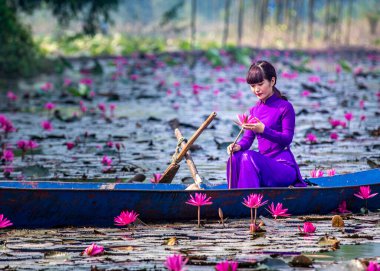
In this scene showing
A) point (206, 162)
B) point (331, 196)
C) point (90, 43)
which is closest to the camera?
point (331, 196)

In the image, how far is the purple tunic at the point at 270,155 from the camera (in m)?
7.43

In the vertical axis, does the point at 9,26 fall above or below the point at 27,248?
above

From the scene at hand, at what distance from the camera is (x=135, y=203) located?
695 cm

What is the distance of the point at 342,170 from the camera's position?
9.97 metres

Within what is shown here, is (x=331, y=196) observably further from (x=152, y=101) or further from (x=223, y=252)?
(x=152, y=101)

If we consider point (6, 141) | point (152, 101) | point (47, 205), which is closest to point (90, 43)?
point (152, 101)

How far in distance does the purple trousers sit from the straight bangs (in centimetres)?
51

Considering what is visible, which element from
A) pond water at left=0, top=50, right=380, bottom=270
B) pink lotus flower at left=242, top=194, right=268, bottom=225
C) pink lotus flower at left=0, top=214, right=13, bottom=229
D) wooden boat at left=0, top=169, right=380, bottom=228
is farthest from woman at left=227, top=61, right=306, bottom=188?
pink lotus flower at left=0, top=214, right=13, bottom=229

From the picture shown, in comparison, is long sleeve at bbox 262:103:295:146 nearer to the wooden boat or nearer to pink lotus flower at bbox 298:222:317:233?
the wooden boat

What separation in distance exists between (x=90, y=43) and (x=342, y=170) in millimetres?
37906

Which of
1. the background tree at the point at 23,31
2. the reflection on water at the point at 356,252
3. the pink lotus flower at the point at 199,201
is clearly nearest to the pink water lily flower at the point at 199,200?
the pink lotus flower at the point at 199,201

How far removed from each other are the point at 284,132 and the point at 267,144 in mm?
213

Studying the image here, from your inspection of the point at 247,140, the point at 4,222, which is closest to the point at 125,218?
the point at 4,222

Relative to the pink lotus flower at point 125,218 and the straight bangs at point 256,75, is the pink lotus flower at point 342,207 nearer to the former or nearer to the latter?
the straight bangs at point 256,75
